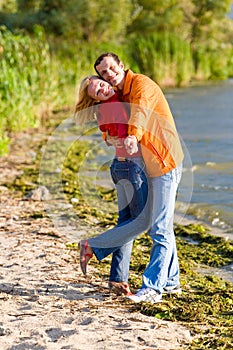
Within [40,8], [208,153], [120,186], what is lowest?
[208,153]

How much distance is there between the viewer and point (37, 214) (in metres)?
7.56

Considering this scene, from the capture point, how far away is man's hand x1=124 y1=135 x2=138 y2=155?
14.8ft

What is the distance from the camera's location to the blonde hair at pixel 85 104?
4801 millimetres

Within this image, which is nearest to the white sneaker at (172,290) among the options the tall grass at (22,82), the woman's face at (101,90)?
the woman's face at (101,90)

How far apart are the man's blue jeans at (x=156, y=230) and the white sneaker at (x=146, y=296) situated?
0.11ft

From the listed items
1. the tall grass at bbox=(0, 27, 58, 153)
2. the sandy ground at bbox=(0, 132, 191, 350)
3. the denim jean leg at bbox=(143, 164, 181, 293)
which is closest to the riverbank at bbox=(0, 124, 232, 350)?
the sandy ground at bbox=(0, 132, 191, 350)

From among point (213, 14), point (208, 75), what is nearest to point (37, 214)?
point (208, 75)

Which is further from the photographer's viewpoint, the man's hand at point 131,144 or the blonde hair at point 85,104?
the blonde hair at point 85,104

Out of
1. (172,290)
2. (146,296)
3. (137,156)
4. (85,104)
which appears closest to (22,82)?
(85,104)

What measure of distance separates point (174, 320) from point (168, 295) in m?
0.60

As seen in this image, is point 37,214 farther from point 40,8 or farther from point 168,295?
point 40,8

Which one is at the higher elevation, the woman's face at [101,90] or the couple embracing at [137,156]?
the woman's face at [101,90]

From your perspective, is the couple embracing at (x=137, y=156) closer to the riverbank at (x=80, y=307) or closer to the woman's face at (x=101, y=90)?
the woman's face at (x=101, y=90)

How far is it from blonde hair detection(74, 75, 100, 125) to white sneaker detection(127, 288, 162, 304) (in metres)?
1.26
